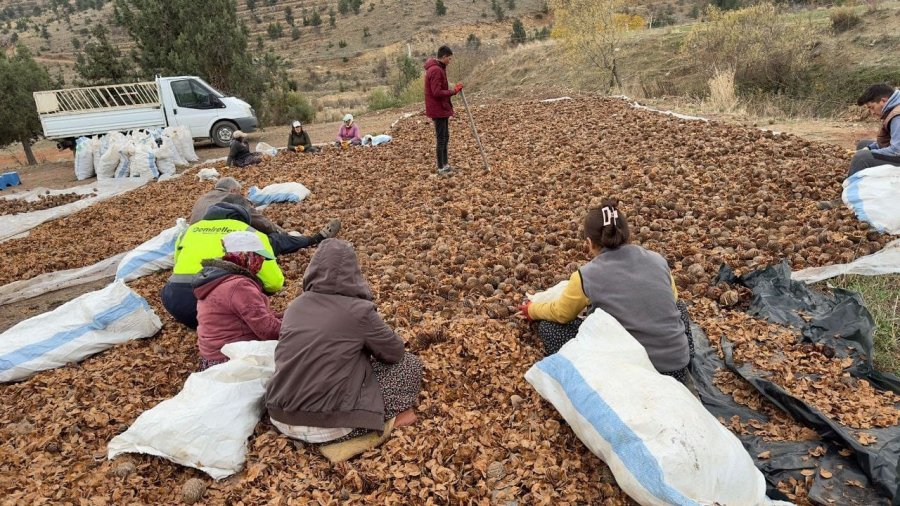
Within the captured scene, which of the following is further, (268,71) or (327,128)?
(268,71)

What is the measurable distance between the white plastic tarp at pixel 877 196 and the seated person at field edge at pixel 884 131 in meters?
0.24

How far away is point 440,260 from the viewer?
445cm

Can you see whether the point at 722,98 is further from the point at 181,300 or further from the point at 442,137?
the point at 181,300

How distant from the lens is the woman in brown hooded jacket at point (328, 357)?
2412 millimetres

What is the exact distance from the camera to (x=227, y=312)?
3.04 metres

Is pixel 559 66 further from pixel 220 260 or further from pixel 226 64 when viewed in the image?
pixel 220 260

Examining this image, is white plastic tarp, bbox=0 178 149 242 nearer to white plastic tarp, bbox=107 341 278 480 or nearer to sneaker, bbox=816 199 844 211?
white plastic tarp, bbox=107 341 278 480

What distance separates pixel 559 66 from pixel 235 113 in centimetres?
1284

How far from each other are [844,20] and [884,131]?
1689 cm

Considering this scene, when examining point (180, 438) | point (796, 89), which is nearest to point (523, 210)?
point (180, 438)

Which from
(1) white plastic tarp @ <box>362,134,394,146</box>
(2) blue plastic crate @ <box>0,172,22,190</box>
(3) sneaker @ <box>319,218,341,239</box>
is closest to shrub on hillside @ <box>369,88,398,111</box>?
(1) white plastic tarp @ <box>362,134,394,146</box>

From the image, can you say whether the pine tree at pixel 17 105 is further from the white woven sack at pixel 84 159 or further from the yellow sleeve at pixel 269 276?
the yellow sleeve at pixel 269 276

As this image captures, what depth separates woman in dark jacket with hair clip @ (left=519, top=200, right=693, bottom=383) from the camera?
2.49 m

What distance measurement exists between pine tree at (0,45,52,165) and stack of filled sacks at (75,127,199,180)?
213 inches
